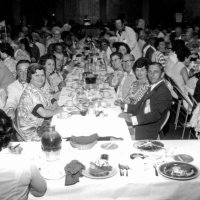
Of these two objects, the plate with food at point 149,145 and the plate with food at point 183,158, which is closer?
the plate with food at point 183,158

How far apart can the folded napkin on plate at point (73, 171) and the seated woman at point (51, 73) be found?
241 cm

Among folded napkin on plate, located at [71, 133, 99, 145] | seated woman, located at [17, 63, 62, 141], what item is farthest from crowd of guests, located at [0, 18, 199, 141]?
folded napkin on plate, located at [71, 133, 99, 145]

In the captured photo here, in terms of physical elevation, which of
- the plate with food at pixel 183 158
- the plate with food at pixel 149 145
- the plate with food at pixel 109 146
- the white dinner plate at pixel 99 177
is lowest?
the white dinner plate at pixel 99 177

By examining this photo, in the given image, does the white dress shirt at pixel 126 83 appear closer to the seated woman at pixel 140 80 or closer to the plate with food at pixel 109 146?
the seated woman at pixel 140 80

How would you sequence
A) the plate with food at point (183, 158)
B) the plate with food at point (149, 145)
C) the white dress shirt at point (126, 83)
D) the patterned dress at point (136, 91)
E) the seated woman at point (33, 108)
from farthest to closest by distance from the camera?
the white dress shirt at point (126, 83)
the patterned dress at point (136, 91)
the seated woman at point (33, 108)
the plate with food at point (149, 145)
the plate with food at point (183, 158)

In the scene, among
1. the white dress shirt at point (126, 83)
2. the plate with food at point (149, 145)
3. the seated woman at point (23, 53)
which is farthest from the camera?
the seated woman at point (23, 53)

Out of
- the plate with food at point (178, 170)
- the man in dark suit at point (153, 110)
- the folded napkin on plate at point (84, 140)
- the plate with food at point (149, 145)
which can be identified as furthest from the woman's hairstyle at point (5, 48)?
the plate with food at point (178, 170)

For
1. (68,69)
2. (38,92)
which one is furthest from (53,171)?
(68,69)

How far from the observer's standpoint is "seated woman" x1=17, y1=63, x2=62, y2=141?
2.96 m

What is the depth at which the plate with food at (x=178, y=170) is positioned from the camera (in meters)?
1.88

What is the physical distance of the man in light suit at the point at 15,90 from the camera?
10.6 ft

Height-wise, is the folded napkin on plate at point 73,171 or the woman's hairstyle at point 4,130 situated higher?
the woman's hairstyle at point 4,130

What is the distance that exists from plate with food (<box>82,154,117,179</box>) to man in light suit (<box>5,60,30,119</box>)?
1.37m

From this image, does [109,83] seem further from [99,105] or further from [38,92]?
[38,92]
